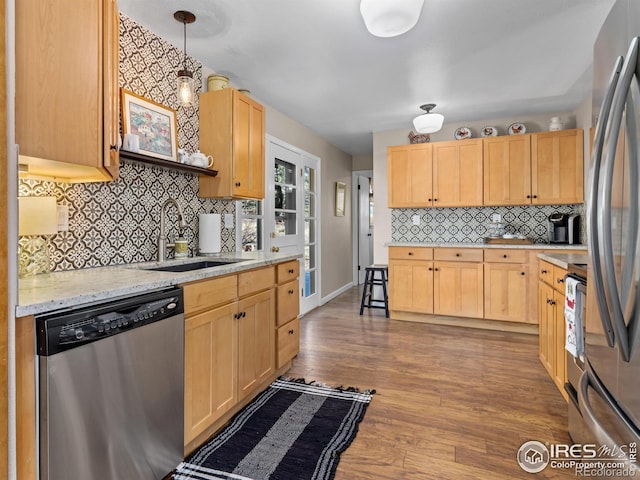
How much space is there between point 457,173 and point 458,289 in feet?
4.49

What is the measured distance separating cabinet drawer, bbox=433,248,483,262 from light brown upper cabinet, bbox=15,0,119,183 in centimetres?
340

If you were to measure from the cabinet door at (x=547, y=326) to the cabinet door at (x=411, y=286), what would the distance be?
1.58 meters

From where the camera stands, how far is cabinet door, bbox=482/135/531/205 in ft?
13.0

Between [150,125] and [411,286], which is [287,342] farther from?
[411,286]

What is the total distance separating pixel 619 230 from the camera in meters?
0.99

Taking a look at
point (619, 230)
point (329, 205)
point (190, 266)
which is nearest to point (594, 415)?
point (619, 230)

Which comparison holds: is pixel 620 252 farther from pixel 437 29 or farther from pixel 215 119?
pixel 215 119

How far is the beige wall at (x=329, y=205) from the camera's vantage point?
441cm

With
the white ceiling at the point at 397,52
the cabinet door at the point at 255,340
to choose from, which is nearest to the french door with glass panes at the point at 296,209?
the white ceiling at the point at 397,52

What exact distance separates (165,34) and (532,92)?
334 centimetres

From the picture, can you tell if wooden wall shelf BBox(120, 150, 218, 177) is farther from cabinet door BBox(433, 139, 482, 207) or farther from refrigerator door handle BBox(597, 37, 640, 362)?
cabinet door BBox(433, 139, 482, 207)

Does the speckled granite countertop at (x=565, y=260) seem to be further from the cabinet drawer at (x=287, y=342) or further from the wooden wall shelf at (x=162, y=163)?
the wooden wall shelf at (x=162, y=163)

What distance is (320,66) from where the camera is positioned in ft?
9.55

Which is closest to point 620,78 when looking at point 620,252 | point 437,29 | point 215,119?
point 620,252
